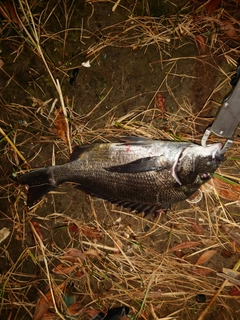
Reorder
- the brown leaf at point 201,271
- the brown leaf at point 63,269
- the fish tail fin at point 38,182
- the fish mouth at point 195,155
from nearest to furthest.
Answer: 1. the fish mouth at point 195,155
2. the fish tail fin at point 38,182
3. the brown leaf at point 201,271
4. the brown leaf at point 63,269

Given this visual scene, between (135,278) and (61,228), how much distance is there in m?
1.14

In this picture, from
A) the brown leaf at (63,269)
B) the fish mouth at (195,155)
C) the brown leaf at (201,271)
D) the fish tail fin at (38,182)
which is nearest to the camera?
the fish mouth at (195,155)

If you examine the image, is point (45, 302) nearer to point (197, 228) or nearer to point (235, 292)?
point (197, 228)

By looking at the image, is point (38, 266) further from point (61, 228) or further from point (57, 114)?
point (57, 114)

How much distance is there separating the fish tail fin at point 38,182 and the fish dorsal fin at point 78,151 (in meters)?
0.29

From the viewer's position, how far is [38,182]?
306 cm

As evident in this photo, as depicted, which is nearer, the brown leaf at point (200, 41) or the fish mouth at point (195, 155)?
the fish mouth at point (195, 155)

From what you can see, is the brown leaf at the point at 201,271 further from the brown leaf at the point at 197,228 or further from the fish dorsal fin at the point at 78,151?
the fish dorsal fin at the point at 78,151

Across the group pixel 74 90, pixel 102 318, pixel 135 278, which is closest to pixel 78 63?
pixel 74 90

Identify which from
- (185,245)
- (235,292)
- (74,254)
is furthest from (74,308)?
(235,292)

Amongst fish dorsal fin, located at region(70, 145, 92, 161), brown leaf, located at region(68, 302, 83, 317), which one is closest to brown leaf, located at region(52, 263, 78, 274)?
brown leaf, located at region(68, 302, 83, 317)

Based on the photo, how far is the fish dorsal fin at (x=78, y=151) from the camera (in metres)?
2.96

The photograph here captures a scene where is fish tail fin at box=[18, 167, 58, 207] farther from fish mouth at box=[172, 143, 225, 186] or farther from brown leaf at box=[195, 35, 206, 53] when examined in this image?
brown leaf at box=[195, 35, 206, 53]

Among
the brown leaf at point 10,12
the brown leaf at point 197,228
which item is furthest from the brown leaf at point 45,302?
the brown leaf at point 10,12
